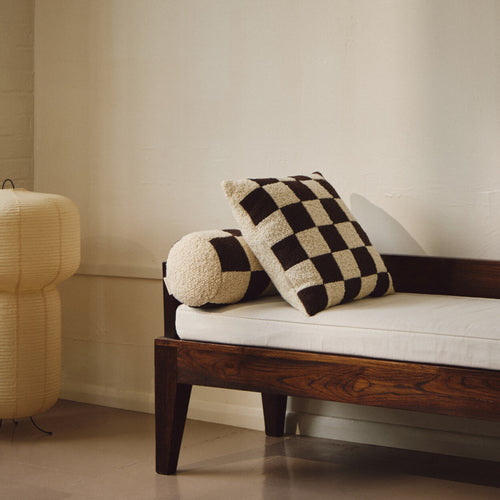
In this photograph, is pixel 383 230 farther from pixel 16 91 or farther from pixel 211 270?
pixel 16 91

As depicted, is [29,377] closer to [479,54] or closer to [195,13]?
[195,13]

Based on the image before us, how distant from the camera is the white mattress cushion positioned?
1.96 m

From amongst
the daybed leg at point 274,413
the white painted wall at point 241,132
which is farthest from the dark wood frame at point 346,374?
Answer: the daybed leg at point 274,413

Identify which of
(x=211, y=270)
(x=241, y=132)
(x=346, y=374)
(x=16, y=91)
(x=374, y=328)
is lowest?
(x=346, y=374)

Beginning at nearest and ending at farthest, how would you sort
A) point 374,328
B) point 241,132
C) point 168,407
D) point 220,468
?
1. point 374,328
2. point 168,407
3. point 220,468
4. point 241,132

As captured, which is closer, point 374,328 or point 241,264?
point 374,328

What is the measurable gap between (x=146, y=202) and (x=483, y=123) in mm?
1336

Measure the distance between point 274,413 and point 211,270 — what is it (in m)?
0.80

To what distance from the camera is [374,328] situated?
206cm

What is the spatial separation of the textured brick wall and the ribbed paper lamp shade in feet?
1.94

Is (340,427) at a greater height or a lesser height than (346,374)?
lesser

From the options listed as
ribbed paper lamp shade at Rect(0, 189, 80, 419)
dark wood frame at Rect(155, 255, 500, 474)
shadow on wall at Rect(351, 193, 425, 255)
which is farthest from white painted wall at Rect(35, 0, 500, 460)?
ribbed paper lamp shade at Rect(0, 189, 80, 419)

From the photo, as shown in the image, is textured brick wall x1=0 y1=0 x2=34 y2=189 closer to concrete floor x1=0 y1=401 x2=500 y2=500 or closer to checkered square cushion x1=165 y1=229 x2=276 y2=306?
concrete floor x1=0 y1=401 x2=500 y2=500

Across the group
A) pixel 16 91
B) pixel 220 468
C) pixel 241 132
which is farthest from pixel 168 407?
pixel 16 91
